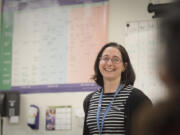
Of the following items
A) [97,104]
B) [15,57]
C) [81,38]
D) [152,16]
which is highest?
[152,16]

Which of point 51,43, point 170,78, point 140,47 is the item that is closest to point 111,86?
point 140,47

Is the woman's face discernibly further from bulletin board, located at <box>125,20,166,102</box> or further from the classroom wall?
the classroom wall

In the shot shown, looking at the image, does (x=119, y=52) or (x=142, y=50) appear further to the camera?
(x=142, y=50)

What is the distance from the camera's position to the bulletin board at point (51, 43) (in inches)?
110

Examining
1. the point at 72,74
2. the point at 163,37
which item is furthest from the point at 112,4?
the point at 163,37

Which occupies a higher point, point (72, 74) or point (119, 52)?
point (119, 52)

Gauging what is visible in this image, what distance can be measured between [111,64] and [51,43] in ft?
3.58

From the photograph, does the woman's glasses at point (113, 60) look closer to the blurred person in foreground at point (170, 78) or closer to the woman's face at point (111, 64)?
the woman's face at point (111, 64)

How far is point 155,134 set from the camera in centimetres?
17

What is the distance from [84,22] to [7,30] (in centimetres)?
86

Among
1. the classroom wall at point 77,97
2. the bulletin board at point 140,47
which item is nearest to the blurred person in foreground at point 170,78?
the bulletin board at point 140,47

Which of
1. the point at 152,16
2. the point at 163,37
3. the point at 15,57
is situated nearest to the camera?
the point at 163,37

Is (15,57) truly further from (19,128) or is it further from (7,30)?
(19,128)

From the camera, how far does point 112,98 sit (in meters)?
1.91
